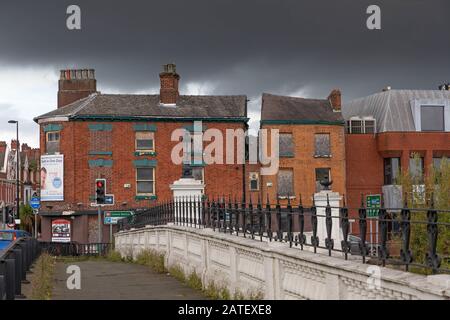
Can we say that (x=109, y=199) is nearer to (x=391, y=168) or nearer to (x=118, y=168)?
(x=118, y=168)

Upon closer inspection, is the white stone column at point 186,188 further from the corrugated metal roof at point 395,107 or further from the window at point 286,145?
the corrugated metal roof at point 395,107

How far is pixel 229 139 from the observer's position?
45938mm

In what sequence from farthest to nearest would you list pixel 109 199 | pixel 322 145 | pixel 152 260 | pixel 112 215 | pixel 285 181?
pixel 322 145 < pixel 285 181 < pixel 112 215 < pixel 109 199 < pixel 152 260

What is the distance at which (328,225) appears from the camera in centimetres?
1005

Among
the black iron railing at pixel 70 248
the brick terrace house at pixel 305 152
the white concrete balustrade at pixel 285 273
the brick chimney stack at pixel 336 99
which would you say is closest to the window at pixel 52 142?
the black iron railing at pixel 70 248

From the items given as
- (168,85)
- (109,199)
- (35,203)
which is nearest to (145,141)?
(168,85)

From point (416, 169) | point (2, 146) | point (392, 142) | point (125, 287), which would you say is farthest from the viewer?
point (2, 146)

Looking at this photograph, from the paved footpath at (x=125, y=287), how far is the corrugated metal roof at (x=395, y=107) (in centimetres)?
2924

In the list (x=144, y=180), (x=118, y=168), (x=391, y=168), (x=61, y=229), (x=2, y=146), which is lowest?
(x=61, y=229)

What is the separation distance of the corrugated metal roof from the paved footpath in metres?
29.2

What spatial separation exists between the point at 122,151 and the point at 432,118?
810 inches

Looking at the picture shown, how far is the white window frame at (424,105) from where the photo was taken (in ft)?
159
